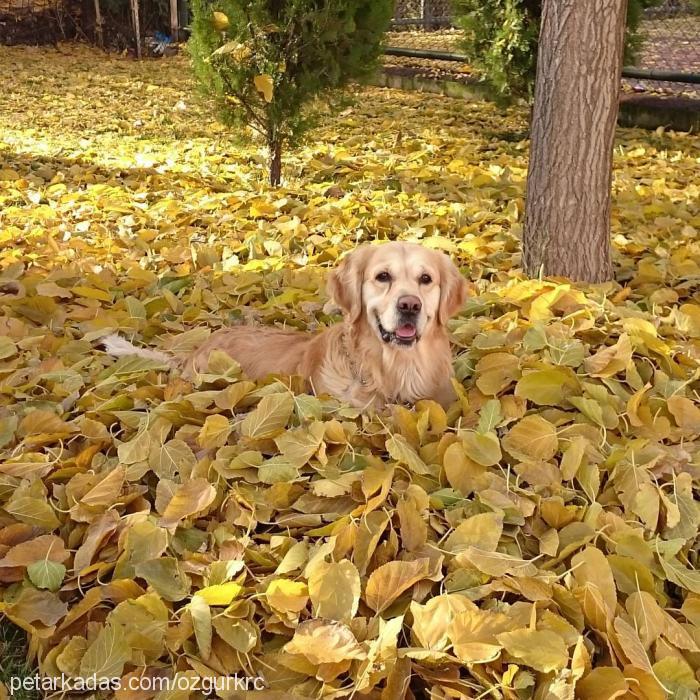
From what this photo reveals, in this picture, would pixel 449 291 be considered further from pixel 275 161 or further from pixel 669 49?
pixel 669 49

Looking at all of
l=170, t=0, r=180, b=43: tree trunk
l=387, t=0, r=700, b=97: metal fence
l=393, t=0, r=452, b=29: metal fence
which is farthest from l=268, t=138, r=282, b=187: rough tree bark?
l=170, t=0, r=180, b=43: tree trunk

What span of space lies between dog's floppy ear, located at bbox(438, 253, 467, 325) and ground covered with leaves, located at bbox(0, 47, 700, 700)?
210mm

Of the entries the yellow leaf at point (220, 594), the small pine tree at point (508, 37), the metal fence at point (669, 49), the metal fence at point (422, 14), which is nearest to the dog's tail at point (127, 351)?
the yellow leaf at point (220, 594)

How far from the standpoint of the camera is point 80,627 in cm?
194

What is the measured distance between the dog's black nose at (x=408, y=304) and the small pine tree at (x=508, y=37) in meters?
5.24

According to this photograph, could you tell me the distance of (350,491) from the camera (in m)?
2.25

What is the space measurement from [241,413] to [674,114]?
7142 millimetres

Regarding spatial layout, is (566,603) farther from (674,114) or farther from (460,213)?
(674,114)

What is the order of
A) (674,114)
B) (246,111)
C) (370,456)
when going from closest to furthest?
(370,456) → (246,111) → (674,114)

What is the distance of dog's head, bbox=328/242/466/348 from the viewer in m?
2.81

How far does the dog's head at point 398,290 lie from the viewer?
281cm

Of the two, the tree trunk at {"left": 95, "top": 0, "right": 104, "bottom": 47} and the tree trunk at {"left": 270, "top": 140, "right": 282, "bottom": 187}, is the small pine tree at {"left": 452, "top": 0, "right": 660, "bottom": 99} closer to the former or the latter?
the tree trunk at {"left": 270, "top": 140, "right": 282, "bottom": 187}

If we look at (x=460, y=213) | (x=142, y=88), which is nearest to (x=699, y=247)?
(x=460, y=213)

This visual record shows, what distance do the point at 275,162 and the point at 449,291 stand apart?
3.68 m
